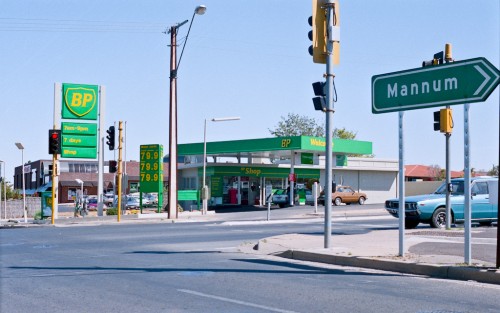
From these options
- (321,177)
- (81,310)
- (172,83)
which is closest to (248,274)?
(81,310)

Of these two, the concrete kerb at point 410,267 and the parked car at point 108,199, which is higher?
the concrete kerb at point 410,267

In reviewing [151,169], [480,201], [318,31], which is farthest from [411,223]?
[151,169]

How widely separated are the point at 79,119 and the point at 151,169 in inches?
225

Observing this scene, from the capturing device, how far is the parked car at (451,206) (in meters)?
21.7

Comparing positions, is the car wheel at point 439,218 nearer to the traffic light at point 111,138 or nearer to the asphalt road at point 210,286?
the asphalt road at point 210,286

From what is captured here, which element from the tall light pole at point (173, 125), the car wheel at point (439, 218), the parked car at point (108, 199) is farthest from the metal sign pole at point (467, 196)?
the parked car at point (108, 199)

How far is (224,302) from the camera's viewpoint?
898 centimetres

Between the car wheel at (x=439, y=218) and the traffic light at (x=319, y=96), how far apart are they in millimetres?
8435

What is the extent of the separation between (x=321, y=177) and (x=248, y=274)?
43.5 metres

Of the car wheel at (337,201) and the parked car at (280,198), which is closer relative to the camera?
the parked car at (280,198)

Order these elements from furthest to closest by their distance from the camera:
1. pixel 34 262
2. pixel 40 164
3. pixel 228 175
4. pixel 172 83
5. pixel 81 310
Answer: pixel 40 164 < pixel 228 175 < pixel 172 83 < pixel 34 262 < pixel 81 310

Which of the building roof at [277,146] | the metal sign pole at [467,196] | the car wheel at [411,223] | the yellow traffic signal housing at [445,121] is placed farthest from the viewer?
the building roof at [277,146]

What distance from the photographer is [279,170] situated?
52188 millimetres

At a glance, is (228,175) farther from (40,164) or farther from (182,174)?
(40,164)
